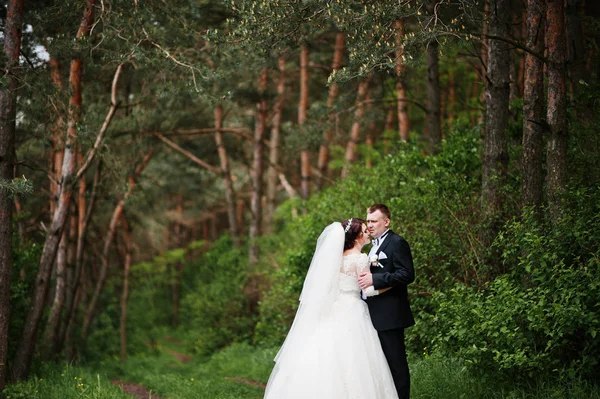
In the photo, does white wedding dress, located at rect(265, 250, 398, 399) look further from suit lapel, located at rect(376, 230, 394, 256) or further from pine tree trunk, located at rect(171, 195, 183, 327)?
pine tree trunk, located at rect(171, 195, 183, 327)

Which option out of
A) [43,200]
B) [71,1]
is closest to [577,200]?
[71,1]

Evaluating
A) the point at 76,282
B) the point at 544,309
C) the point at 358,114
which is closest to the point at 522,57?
the point at 358,114

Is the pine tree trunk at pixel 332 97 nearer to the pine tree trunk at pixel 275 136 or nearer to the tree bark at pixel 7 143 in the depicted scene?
the pine tree trunk at pixel 275 136

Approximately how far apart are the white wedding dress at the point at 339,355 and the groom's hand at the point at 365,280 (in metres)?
0.13

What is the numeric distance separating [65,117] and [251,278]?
937 centimetres

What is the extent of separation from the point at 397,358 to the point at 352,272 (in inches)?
41.6

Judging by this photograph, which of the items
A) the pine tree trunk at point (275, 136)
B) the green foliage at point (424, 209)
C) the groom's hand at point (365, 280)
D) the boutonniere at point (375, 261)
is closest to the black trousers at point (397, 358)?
the groom's hand at point (365, 280)

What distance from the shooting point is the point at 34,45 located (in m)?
11.6

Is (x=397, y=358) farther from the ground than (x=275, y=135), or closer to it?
closer to it

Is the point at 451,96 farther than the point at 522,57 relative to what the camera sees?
Yes

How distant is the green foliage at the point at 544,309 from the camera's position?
627cm

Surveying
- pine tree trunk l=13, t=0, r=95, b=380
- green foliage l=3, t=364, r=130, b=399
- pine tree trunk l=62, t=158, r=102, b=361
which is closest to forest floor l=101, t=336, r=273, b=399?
green foliage l=3, t=364, r=130, b=399

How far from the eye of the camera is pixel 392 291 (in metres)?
6.75

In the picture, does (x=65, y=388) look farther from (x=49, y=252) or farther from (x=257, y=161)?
(x=257, y=161)
